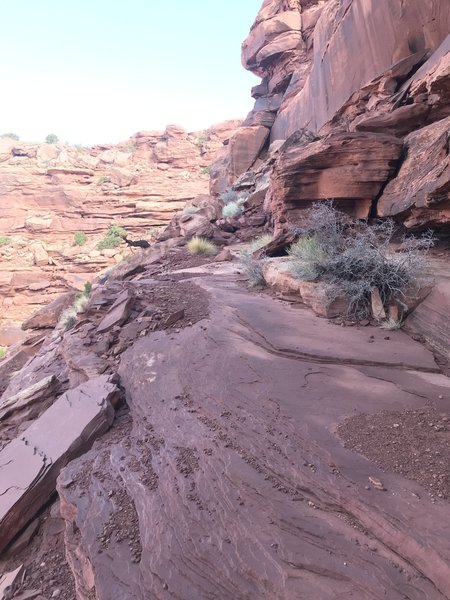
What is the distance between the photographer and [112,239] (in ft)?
81.7

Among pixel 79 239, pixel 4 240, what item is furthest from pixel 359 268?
pixel 4 240

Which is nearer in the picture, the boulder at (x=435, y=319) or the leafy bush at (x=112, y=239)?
the boulder at (x=435, y=319)

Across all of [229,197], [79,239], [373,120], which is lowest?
[79,239]

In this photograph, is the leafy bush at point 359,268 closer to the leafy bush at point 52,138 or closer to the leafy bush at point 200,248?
the leafy bush at point 200,248

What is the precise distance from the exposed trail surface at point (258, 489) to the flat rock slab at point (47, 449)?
0.20 meters

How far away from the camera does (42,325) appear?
12.1 m

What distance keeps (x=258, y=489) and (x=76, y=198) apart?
1138 inches

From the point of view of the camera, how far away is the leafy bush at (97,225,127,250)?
2472 centimetres

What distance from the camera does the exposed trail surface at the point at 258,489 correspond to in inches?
76.5

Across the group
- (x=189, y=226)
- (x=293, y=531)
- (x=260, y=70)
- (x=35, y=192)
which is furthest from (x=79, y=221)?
(x=293, y=531)

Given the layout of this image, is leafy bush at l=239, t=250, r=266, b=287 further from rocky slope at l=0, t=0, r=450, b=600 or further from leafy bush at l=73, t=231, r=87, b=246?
leafy bush at l=73, t=231, r=87, b=246

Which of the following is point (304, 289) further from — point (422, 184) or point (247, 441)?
point (247, 441)

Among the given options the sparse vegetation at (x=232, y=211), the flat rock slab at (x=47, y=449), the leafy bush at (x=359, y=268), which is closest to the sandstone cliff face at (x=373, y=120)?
the leafy bush at (x=359, y=268)

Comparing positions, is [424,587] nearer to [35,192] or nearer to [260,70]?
[260,70]
